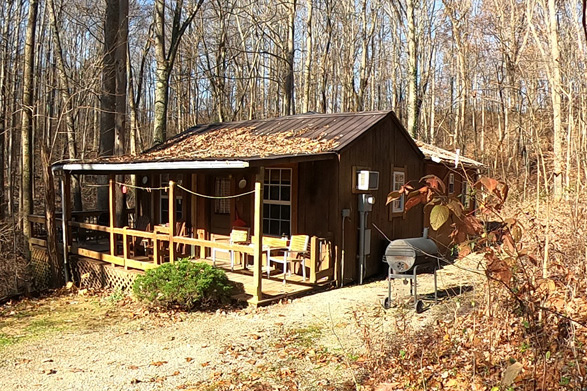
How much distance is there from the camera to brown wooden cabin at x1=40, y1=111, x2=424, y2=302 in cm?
921

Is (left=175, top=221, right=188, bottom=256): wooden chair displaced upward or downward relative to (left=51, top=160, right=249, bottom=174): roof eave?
downward

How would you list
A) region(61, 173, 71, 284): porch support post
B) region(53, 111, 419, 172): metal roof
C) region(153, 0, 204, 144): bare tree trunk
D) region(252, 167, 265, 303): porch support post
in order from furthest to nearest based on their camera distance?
region(153, 0, 204, 144): bare tree trunk, region(61, 173, 71, 284): porch support post, region(53, 111, 419, 172): metal roof, region(252, 167, 265, 303): porch support post

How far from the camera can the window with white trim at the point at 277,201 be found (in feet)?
33.0

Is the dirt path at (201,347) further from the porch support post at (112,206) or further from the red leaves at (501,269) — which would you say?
the porch support post at (112,206)

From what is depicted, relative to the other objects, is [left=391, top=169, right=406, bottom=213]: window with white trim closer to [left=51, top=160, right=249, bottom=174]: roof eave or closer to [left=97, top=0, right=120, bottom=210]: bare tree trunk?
[left=51, top=160, right=249, bottom=174]: roof eave

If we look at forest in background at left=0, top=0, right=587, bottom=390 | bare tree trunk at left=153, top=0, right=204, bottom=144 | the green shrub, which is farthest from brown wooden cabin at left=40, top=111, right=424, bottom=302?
bare tree trunk at left=153, top=0, right=204, bottom=144

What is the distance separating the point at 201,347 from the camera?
6414mm

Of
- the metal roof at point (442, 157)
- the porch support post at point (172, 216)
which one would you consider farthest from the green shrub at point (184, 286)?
the metal roof at point (442, 157)

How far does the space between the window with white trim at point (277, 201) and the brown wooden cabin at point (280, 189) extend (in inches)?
0.8

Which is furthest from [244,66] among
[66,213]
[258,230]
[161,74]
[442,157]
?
[258,230]

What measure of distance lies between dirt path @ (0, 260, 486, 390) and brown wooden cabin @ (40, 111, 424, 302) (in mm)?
1069

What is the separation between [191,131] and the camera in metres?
14.1

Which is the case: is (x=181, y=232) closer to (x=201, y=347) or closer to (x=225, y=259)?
(x=225, y=259)

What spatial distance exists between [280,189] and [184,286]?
312 cm
